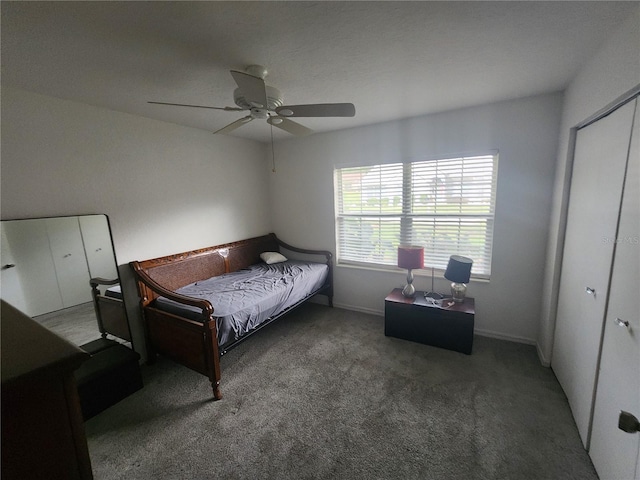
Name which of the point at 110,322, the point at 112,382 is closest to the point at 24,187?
the point at 110,322

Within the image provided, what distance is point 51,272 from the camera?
198 cm

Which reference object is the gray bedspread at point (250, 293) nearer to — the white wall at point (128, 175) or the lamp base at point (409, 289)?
the white wall at point (128, 175)

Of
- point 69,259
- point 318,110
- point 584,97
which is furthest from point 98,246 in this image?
point 584,97

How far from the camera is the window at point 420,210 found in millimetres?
2766

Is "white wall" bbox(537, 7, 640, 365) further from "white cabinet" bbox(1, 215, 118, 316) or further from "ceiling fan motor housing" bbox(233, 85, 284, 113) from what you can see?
"white cabinet" bbox(1, 215, 118, 316)

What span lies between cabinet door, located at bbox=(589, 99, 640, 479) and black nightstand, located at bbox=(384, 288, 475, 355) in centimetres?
105

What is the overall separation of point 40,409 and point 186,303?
165 cm

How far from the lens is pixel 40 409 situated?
0.51 meters

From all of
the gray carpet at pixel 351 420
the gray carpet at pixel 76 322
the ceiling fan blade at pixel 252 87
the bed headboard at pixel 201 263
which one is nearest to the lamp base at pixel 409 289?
the gray carpet at pixel 351 420

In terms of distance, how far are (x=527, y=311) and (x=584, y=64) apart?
2.14m

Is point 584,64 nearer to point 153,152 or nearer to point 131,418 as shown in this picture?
point 153,152

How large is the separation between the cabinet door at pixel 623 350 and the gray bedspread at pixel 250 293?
92.1 inches

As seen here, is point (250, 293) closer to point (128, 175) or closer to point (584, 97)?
point (128, 175)

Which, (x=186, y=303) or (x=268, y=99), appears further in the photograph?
(x=186, y=303)
